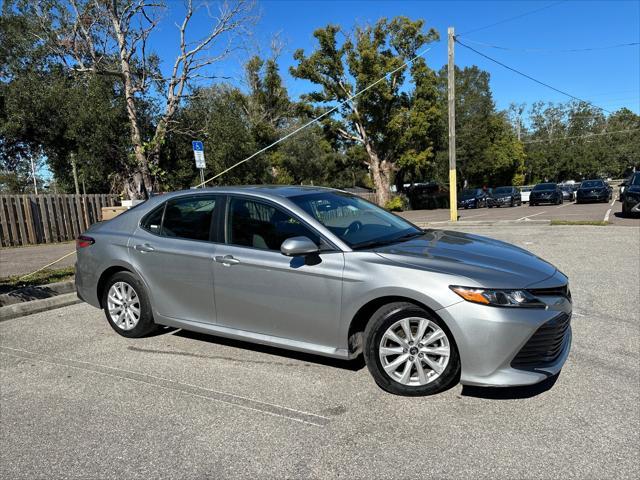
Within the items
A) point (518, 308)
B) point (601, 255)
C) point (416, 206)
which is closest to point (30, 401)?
point (518, 308)

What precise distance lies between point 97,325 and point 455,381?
13.8 ft

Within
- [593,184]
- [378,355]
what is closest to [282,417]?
[378,355]

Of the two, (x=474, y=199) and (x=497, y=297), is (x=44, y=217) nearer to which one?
(x=497, y=297)

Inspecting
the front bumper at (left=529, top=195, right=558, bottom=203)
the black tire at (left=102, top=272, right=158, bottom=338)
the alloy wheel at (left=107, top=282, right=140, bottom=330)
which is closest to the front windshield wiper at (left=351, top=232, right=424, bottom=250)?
the black tire at (left=102, top=272, right=158, bottom=338)

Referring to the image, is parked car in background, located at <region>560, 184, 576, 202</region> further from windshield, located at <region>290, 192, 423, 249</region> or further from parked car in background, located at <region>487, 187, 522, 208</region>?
windshield, located at <region>290, 192, 423, 249</region>

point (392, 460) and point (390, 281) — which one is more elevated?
point (390, 281)

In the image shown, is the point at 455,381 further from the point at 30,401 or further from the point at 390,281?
the point at 30,401

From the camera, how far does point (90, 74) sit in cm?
2017

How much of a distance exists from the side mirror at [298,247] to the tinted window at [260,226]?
0.57 feet

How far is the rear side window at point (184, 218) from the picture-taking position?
475cm

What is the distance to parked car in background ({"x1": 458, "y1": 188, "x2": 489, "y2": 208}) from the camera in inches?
1459

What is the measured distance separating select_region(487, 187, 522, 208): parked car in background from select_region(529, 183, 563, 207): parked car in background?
87.8 inches

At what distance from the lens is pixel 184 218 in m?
4.95

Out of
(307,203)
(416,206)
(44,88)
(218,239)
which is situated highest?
(44,88)
